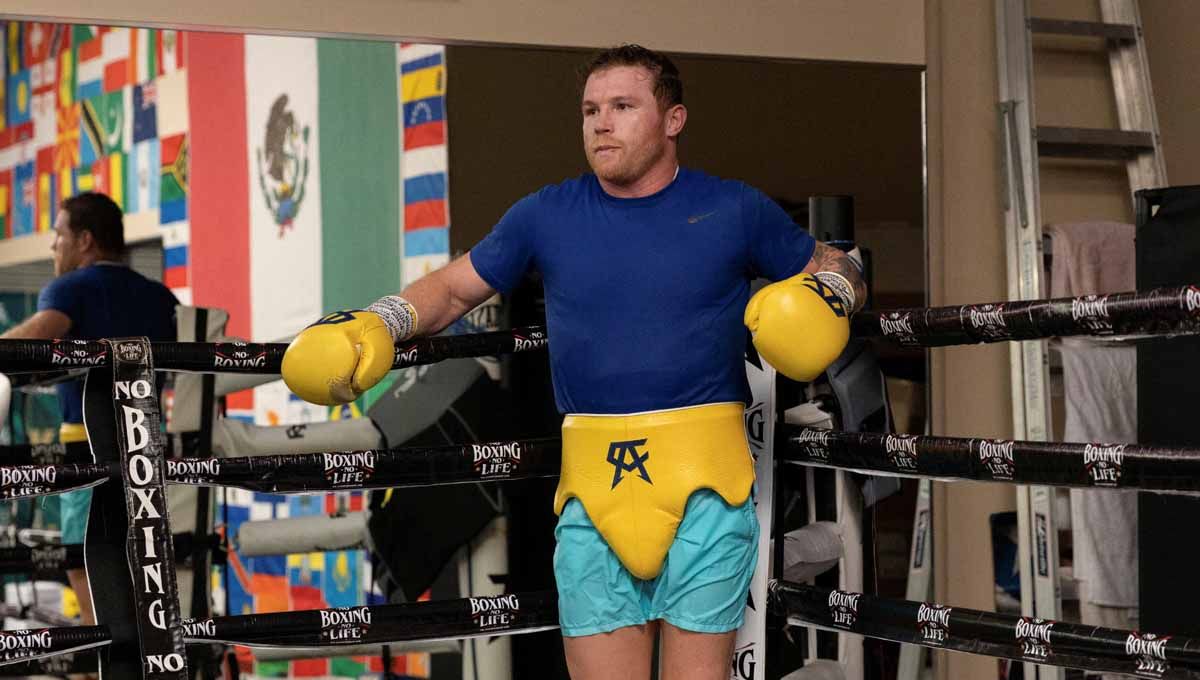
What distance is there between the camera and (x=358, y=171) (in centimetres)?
320

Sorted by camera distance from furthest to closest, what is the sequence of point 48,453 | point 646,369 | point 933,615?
point 48,453, point 646,369, point 933,615

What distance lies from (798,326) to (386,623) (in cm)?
69

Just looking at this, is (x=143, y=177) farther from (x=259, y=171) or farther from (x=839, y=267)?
(x=839, y=267)

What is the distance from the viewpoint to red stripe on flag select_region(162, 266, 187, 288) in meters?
3.01

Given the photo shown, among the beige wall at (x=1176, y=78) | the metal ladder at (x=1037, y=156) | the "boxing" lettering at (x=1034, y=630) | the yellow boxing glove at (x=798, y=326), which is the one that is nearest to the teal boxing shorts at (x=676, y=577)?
the yellow boxing glove at (x=798, y=326)

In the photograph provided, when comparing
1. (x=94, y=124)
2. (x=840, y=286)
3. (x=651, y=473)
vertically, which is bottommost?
(x=651, y=473)

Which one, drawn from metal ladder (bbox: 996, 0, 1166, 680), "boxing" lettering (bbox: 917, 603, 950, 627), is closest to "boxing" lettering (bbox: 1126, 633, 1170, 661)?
"boxing" lettering (bbox: 917, 603, 950, 627)

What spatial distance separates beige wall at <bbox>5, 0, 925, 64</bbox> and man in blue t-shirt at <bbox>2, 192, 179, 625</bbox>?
446mm

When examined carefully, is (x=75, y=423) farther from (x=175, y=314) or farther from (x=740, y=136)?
(x=740, y=136)

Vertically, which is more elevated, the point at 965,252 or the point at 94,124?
the point at 94,124

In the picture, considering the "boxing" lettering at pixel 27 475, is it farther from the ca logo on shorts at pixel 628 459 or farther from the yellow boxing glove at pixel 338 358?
the ca logo on shorts at pixel 628 459

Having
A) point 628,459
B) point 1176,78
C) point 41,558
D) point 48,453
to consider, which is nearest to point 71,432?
point 48,453

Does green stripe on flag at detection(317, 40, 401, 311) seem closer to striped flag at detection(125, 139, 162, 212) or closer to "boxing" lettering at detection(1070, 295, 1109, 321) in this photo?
striped flag at detection(125, 139, 162, 212)

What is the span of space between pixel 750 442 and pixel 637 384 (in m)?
0.28
